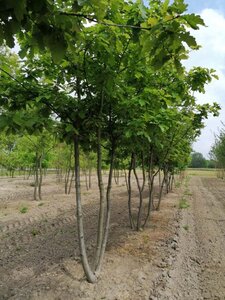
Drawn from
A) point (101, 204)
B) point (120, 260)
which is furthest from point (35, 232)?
point (101, 204)

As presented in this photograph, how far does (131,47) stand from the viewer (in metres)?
4.45

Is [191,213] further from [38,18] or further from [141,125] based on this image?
[38,18]

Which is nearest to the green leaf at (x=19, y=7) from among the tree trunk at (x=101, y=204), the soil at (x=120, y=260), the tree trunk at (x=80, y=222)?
the tree trunk at (x=80, y=222)

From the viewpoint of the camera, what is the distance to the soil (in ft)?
16.0

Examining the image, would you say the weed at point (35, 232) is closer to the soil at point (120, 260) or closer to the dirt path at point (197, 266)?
the soil at point (120, 260)

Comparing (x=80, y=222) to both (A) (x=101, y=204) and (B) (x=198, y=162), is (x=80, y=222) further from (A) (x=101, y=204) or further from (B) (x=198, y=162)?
(B) (x=198, y=162)

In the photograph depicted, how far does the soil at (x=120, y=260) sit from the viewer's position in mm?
4879

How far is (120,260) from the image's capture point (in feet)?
A: 20.2

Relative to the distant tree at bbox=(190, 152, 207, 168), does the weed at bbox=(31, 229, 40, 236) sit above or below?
below

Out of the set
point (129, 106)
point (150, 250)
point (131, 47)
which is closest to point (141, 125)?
point (129, 106)

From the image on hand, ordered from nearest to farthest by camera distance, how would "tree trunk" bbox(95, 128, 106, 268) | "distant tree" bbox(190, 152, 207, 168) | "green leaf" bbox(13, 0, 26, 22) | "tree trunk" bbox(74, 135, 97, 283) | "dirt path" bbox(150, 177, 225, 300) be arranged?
"green leaf" bbox(13, 0, 26, 22), "tree trunk" bbox(74, 135, 97, 283), "dirt path" bbox(150, 177, 225, 300), "tree trunk" bbox(95, 128, 106, 268), "distant tree" bbox(190, 152, 207, 168)

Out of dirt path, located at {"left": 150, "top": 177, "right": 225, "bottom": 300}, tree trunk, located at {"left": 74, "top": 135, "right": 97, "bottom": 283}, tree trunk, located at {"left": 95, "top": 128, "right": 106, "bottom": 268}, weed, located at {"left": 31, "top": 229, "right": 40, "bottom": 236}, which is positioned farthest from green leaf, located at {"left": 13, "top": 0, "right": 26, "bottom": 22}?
weed, located at {"left": 31, "top": 229, "right": 40, "bottom": 236}

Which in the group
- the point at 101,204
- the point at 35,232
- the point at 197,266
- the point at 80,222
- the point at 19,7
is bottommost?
the point at 197,266

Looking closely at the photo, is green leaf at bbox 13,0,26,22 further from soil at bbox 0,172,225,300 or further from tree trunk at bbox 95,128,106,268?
soil at bbox 0,172,225,300
